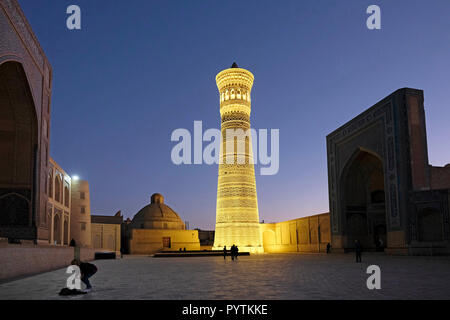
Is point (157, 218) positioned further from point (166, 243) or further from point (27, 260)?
point (27, 260)

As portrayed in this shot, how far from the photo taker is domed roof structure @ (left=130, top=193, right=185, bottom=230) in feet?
117

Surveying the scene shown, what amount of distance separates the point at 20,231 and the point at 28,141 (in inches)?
104

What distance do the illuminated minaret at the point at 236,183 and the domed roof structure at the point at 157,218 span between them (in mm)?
9684

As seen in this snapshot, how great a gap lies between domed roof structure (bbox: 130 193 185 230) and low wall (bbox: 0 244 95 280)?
23.3m

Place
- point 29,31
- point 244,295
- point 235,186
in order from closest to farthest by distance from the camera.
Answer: point 244,295 → point 29,31 → point 235,186

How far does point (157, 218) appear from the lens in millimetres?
36094

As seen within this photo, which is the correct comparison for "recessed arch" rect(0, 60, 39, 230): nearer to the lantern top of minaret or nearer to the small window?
the lantern top of minaret

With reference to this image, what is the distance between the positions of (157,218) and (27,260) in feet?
90.2

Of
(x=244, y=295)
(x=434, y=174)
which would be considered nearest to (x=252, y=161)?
(x=434, y=174)

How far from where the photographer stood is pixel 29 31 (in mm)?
11562

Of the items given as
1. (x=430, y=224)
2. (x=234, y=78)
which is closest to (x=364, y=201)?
(x=430, y=224)
